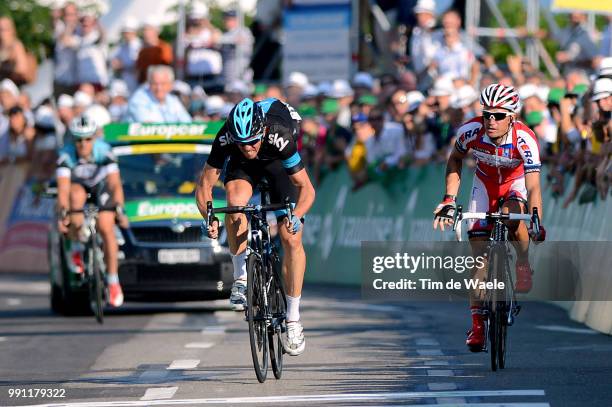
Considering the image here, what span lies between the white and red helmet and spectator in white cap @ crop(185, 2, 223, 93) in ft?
55.4

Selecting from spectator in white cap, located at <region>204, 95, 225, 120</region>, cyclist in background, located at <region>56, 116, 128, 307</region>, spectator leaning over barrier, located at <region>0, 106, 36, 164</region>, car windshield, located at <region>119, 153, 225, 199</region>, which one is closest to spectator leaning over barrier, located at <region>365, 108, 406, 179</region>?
spectator in white cap, located at <region>204, 95, 225, 120</region>

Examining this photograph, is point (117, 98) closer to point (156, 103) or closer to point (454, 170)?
point (156, 103)

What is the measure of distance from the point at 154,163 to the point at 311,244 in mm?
6233

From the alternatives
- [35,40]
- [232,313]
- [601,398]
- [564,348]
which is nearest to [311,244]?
[232,313]

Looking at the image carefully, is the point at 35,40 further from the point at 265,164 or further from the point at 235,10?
the point at 265,164

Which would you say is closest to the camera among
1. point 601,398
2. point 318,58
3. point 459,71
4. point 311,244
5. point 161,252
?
point 601,398

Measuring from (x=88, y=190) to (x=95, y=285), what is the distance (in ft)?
3.91

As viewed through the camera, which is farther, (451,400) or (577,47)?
(577,47)


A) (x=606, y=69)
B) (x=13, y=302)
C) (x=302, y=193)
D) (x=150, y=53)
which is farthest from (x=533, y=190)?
(x=150, y=53)

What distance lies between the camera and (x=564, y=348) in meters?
14.4

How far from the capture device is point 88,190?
1922cm

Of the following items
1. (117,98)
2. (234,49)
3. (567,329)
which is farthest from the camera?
(234,49)

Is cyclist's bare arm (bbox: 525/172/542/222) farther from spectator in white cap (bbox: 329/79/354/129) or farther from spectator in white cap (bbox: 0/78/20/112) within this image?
spectator in white cap (bbox: 0/78/20/112)

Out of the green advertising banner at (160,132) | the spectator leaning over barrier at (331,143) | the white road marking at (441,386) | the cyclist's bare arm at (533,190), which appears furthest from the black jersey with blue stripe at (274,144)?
the spectator leaning over barrier at (331,143)
